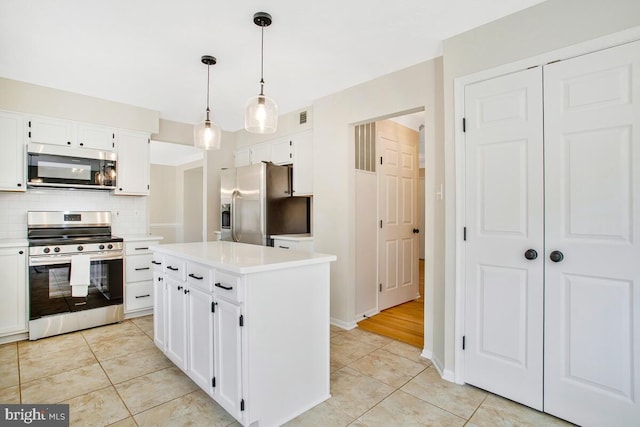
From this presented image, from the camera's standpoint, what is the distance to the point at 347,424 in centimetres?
186

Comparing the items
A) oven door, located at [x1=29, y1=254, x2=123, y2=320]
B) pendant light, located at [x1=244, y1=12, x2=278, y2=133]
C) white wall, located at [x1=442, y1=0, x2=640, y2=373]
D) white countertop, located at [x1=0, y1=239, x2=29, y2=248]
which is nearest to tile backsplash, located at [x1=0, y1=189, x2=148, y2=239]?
white countertop, located at [x1=0, y1=239, x2=29, y2=248]

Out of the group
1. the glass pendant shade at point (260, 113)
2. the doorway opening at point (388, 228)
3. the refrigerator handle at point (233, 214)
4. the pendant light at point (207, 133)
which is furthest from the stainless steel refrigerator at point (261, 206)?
the glass pendant shade at point (260, 113)

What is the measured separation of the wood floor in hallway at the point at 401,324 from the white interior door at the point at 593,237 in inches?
50.8

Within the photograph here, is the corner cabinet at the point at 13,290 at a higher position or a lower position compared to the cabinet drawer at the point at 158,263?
lower

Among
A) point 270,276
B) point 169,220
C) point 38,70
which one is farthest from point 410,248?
point 169,220

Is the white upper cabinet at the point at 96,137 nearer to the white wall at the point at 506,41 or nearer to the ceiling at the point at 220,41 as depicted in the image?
the ceiling at the point at 220,41

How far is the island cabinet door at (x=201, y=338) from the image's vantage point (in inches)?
76.9

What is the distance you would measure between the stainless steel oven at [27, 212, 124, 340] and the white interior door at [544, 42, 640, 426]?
399 cm

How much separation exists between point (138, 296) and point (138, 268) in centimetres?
33

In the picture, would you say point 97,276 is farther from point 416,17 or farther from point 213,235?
point 416,17

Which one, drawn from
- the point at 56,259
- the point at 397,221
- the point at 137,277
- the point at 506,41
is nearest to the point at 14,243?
the point at 56,259

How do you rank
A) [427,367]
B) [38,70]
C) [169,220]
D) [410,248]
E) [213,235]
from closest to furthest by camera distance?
[427,367] < [38,70] < [410,248] < [213,235] < [169,220]

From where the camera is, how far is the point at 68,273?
326cm

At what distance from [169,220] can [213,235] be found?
367 centimetres
